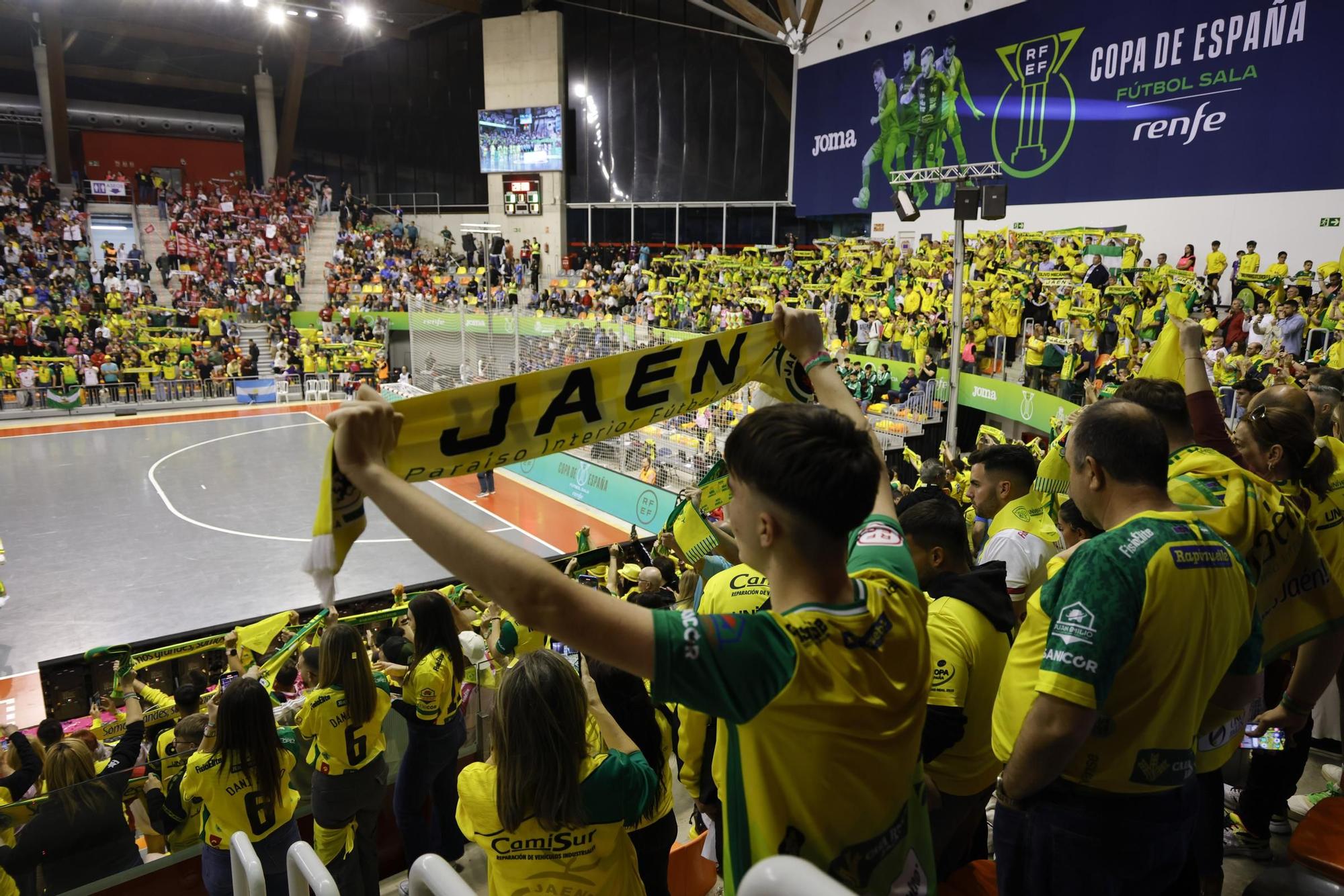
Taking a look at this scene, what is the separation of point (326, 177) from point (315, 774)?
1664 inches

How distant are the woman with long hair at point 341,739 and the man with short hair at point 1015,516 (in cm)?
291

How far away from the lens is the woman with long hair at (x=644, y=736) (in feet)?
9.82

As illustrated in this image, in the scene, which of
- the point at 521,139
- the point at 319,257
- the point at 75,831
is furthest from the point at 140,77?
the point at 75,831

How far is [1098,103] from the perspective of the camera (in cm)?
1889

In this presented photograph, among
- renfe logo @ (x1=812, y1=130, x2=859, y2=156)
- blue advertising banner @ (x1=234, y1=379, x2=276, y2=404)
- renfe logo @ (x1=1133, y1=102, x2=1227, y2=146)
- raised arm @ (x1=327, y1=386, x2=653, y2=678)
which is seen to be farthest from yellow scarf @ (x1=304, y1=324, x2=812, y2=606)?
blue advertising banner @ (x1=234, y1=379, x2=276, y2=404)

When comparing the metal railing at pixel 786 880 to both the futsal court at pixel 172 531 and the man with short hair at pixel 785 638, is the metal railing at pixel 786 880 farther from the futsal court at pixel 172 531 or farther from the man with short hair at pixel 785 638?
the futsal court at pixel 172 531

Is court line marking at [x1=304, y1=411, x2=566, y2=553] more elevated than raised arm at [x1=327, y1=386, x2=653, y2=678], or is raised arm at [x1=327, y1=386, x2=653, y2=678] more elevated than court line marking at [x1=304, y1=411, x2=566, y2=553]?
raised arm at [x1=327, y1=386, x2=653, y2=678]

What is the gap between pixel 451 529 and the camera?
1.44 metres

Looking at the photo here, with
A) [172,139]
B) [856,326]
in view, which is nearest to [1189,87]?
[856,326]

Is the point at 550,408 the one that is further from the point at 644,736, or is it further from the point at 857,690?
the point at 644,736

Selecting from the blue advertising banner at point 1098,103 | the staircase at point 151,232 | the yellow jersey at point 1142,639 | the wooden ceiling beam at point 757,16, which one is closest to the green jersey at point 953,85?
the blue advertising banner at point 1098,103

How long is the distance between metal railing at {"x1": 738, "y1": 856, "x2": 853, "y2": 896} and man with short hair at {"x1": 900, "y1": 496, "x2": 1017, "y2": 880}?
1.41 metres

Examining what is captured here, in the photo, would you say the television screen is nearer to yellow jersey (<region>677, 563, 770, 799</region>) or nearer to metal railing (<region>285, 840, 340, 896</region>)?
yellow jersey (<region>677, 563, 770, 799</region>)

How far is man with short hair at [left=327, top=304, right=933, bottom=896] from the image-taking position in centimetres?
142
